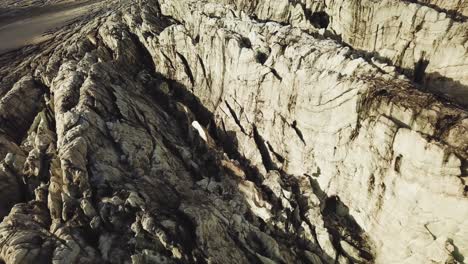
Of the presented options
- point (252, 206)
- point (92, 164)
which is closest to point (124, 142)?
point (92, 164)

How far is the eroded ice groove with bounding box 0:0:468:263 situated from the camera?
94.5 ft

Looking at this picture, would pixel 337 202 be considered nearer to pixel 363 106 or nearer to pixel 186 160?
pixel 363 106

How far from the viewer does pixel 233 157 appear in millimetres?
43219

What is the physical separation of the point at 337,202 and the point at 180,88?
88.3 feet

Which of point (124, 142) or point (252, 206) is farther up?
point (124, 142)

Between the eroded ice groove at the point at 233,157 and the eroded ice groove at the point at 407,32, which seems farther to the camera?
the eroded ice groove at the point at 407,32

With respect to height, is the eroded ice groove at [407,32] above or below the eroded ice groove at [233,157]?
above

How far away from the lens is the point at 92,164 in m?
33.3

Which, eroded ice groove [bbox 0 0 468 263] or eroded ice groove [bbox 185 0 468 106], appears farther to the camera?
eroded ice groove [bbox 185 0 468 106]

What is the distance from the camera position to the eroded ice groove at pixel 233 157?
28.8 meters

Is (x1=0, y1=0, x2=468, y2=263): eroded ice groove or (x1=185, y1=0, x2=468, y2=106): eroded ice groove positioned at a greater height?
(x1=185, y1=0, x2=468, y2=106): eroded ice groove

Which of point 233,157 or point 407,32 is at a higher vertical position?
point 407,32

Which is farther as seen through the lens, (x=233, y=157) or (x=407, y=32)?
(x=233, y=157)

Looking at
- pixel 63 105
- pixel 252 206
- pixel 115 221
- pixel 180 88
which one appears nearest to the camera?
pixel 115 221
